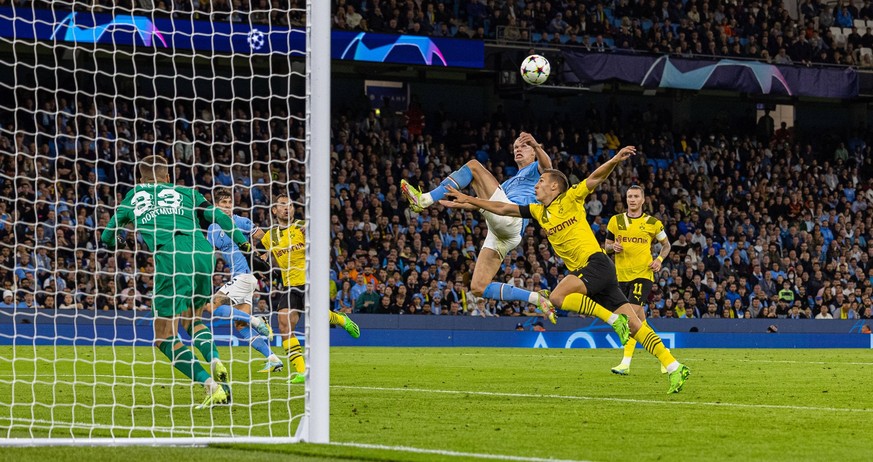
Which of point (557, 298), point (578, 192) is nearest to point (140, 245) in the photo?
point (557, 298)

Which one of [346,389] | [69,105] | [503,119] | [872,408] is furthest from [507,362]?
[503,119]

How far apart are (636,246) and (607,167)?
17.2ft

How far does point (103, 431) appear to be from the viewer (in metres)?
7.70

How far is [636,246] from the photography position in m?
16.2

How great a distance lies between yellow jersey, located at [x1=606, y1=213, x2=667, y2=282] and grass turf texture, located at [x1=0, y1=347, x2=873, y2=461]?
1.21 meters

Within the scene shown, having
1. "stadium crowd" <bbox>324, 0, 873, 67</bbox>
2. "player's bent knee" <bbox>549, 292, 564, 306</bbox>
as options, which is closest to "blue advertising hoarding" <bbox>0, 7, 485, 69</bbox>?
"stadium crowd" <bbox>324, 0, 873, 67</bbox>

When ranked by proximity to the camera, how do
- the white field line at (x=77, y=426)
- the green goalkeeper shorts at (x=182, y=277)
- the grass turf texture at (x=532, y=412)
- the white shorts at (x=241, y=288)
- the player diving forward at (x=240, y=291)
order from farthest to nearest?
the white shorts at (x=241, y=288)
the player diving forward at (x=240, y=291)
the green goalkeeper shorts at (x=182, y=277)
the white field line at (x=77, y=426)
the grass turf texture at (x=532, y=412)

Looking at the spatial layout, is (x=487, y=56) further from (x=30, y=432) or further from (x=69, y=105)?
(x=30, y=432)

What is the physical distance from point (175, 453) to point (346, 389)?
4.96 metres

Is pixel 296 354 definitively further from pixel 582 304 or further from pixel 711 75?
pixel 711 75

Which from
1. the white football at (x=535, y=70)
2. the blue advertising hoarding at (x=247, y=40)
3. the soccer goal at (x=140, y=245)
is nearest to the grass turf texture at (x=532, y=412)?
the soccer goal at (x=140, y=245)

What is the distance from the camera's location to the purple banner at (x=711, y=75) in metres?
29.7

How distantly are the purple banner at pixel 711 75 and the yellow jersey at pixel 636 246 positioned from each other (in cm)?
1351

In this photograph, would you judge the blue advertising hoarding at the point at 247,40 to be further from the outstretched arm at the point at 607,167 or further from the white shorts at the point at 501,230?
the outstretched arm at the point at 607,167
